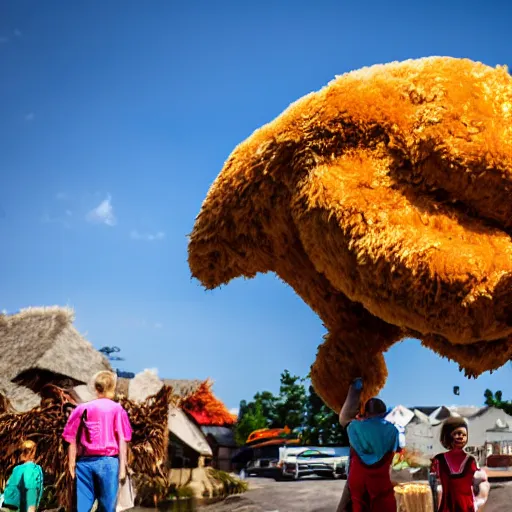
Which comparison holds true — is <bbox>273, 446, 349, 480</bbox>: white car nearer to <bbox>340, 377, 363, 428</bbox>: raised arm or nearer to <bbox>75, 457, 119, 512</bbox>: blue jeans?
<bbox>75, 457, 119, 512</bbox>: blue jeans

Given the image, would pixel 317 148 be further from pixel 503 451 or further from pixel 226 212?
pixel 503 451

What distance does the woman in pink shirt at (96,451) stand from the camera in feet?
11.6

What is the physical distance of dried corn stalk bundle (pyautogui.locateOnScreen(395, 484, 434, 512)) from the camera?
4816 mm

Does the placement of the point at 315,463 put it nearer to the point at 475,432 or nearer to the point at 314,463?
the point at 314,463

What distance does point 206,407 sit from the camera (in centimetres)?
1870

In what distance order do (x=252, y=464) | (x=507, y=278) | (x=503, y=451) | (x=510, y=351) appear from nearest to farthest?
(x=507, y=278)
(x=510, y=351)
(x=503, y=451)
(x=252, y=464)

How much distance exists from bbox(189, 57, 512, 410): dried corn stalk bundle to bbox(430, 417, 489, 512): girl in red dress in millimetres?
517

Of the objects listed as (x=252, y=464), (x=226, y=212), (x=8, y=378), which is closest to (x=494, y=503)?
(x=226, y=212)

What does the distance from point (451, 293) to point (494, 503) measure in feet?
18.3

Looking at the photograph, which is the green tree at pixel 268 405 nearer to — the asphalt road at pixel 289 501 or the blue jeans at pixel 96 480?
the asphalt road at pixel 289 501

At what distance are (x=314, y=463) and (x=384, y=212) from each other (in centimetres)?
1065

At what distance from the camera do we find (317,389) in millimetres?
3580

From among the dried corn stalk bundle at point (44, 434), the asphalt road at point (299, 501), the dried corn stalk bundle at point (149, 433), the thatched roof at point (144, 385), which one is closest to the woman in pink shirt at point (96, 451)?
the dried corn stalk bundle at point (44, 434)

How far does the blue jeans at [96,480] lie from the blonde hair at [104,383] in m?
0.38
